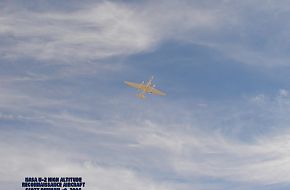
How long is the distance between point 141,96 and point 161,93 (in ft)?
29.3

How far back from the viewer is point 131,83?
15375 cm

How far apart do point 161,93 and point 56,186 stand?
188ft

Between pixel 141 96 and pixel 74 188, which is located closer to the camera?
pixel 74 188

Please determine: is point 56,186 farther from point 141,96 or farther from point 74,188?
point 141,96

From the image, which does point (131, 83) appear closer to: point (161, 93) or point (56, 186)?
point (161, 93)

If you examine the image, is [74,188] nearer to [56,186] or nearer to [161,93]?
[56,186]

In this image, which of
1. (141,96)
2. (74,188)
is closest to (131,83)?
(141,96)

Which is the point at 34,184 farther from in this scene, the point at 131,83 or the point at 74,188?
the point at 131,83

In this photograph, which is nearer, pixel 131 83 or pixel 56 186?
pixel 56 186

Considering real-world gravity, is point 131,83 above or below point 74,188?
above

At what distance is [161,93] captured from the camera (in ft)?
504

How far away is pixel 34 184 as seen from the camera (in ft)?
438

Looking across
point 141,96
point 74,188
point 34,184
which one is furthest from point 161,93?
point 34,184

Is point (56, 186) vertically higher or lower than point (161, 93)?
lower
